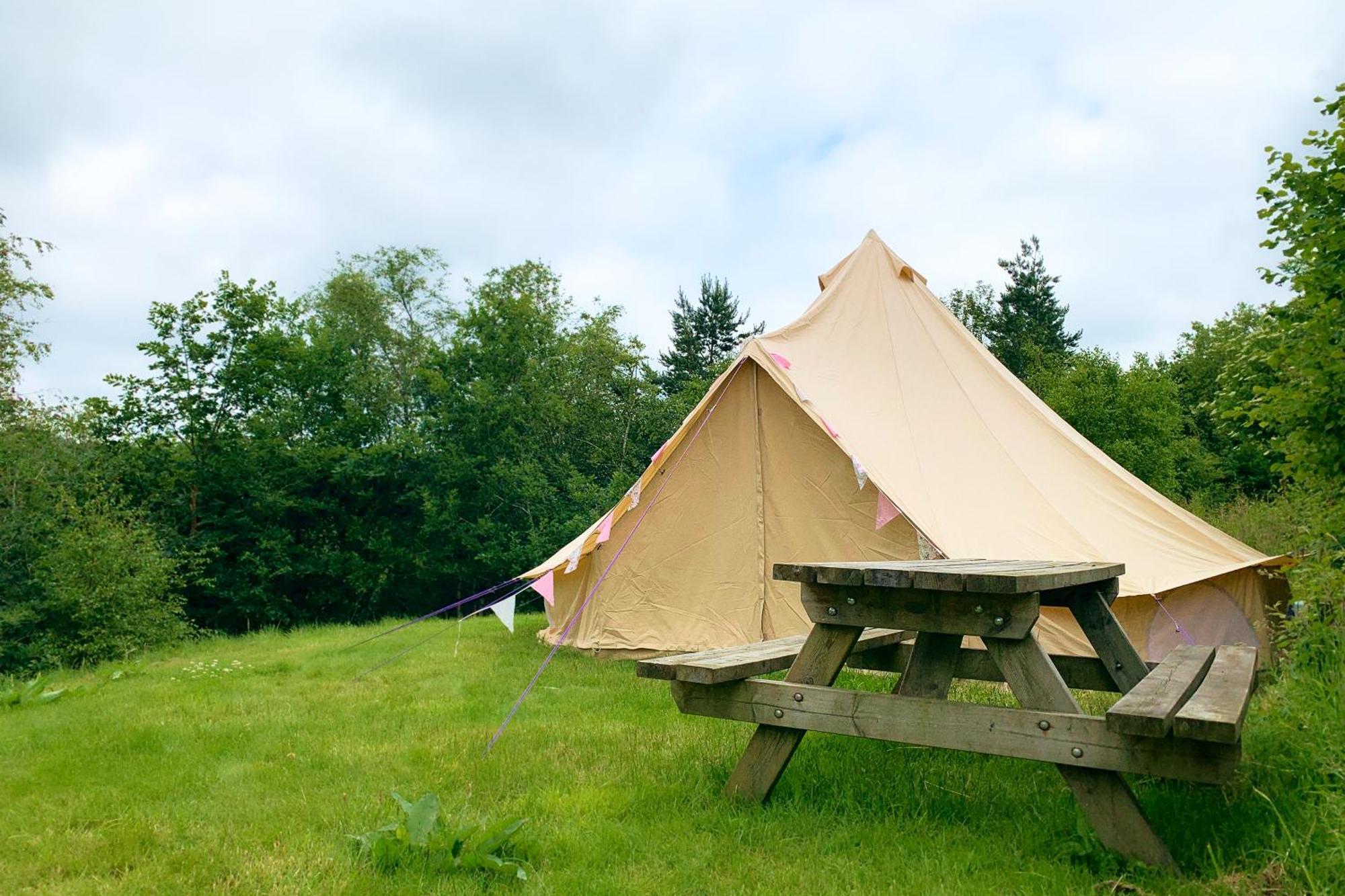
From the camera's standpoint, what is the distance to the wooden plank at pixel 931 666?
108 inches

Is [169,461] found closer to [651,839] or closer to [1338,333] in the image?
[651,839]

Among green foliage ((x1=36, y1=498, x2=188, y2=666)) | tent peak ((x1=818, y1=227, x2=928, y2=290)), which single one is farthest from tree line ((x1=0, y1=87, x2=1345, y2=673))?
tent peak ((x1=818, y1=227, x2=928, y2=290))

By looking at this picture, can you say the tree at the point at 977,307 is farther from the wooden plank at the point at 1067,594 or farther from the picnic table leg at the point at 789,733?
the picnic table leg at the point at 789,733

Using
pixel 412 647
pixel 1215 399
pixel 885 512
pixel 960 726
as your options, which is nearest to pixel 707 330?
pixel 1215 399

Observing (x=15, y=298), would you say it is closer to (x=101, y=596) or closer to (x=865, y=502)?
(x=101, y=596)

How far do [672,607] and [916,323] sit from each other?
3.20 meters

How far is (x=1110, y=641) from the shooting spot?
321cm

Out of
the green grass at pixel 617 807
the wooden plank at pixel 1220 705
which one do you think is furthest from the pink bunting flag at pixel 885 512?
the wooden plank at pixel 1220 705

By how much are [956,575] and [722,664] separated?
844 mm

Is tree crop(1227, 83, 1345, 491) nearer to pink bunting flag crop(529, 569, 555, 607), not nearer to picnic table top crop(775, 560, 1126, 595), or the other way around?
picnic table top crop(775, 560, 1126, 595)

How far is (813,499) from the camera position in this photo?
6.30 metres

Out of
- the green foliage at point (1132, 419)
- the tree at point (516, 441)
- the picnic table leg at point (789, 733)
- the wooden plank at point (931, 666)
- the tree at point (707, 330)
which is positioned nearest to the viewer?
the wooden plank at point (931, 666)

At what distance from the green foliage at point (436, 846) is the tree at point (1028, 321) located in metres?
27.5

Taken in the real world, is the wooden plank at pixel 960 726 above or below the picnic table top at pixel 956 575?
below
